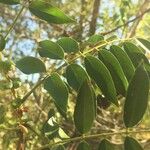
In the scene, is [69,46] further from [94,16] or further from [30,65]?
[94,16]

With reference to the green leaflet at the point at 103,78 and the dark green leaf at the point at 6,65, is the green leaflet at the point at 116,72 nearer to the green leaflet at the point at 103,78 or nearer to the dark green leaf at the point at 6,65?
the green leaflet at the point at 103,78

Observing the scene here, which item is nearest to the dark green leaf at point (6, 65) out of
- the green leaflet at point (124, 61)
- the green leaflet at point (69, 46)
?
the green leaflet at point (69, 46)

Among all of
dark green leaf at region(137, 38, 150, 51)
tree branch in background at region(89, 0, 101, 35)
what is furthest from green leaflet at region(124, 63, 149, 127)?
tree branch in background at region(89, 0, 101, 35)

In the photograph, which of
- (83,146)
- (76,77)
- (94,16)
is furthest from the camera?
(94,16)

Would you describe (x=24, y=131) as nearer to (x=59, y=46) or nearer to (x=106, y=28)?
(x=59, y=46)

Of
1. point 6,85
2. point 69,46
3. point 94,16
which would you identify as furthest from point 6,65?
point 94,16

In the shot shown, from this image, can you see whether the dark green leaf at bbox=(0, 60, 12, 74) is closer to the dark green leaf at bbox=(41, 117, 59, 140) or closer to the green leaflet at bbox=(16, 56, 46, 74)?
the green leaflet at bbox=(16, 56, 46, 74)
